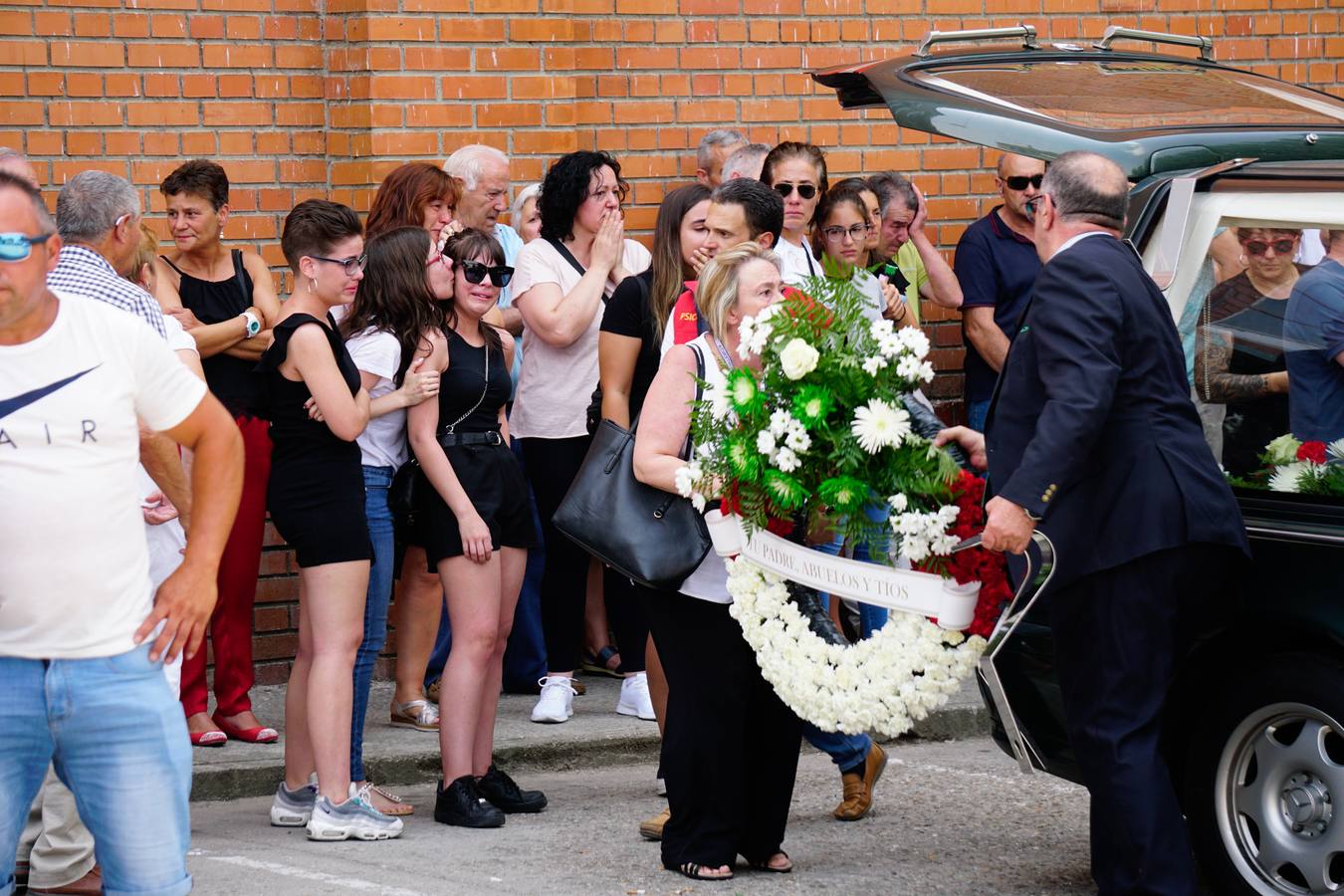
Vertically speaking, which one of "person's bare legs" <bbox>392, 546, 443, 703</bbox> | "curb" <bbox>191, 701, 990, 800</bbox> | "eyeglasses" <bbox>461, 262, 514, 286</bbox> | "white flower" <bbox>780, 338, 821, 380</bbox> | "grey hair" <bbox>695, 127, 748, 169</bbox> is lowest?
"curb" <bbox>191, 701, 990, 800</bbox>

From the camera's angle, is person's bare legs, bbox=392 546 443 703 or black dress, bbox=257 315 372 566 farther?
person's bare legs, bbox=392 546 443 703

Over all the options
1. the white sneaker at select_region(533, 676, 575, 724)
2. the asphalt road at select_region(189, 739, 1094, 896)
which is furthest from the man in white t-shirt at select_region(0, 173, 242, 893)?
the white sneaker at select_region(533, 676, 575, 724)

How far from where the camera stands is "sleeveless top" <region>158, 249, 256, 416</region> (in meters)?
7.59

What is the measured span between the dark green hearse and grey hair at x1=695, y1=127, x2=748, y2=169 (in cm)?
298

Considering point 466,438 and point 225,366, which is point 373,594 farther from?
point 225,366

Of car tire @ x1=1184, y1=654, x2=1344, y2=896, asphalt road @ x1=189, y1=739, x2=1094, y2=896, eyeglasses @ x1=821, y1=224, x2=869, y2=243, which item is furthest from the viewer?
eyeglasses @ x1=821, y1=224, x2=869, y2=243

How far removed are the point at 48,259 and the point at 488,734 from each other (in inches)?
127

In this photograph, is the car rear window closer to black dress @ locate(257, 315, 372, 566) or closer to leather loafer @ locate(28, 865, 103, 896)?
black dress @ locate(257, 315, 372, 566)

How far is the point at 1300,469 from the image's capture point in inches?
195

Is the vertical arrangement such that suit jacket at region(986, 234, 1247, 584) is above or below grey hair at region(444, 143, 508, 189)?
below

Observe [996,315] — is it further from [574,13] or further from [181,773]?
[181,773]

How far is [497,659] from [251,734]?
4.55 feet

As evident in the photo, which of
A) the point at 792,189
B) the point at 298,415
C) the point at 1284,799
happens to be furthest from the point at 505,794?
the point at 792,189

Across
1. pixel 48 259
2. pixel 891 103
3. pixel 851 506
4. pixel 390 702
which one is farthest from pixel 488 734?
pixel 48 259
